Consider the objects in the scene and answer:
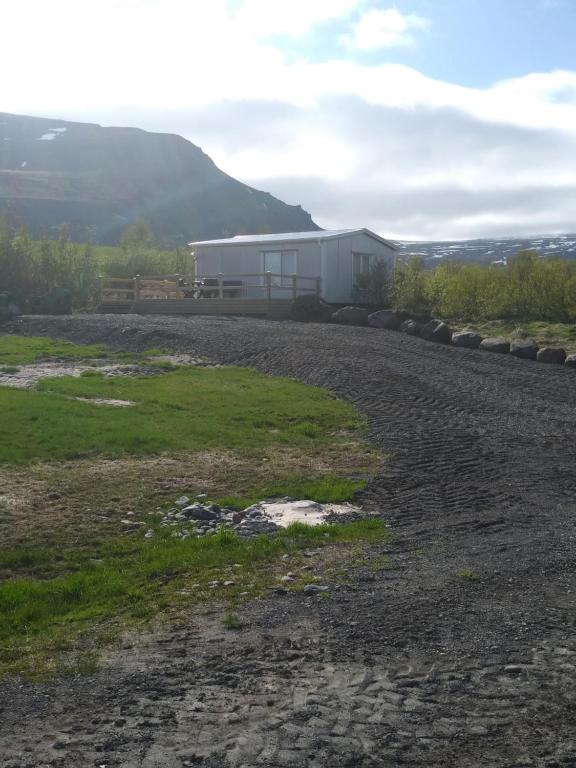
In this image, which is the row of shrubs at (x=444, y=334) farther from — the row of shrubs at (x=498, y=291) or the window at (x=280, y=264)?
the window at (x=280, y=264)

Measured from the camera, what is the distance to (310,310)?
3075cm

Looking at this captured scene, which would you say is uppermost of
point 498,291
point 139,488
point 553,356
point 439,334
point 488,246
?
point 488,246

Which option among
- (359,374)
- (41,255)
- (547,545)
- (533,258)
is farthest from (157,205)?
(547,545)

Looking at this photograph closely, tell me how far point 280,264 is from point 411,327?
374 inches

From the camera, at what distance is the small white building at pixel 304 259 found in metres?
34.3

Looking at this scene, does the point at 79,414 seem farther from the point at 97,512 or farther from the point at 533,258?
the point at 533,258

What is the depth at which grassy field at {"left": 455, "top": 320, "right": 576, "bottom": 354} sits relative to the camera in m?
26.1

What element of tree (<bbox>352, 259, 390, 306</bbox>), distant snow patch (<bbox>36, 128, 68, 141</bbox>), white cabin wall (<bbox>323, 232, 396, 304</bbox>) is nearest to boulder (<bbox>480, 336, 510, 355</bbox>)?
tree (<bbox>352, 259, 390, 306</bbox>)

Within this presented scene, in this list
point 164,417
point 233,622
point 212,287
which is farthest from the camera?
point 212,287

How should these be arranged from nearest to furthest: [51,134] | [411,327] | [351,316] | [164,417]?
[164,417]
[411,327]
[351,316]
[51,134]

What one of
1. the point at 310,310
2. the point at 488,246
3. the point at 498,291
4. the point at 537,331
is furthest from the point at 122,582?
the point at 488,246

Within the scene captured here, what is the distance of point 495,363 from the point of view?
75.2 ft

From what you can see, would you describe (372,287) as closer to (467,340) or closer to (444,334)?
(444,334)

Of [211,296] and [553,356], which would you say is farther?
[211,296]
